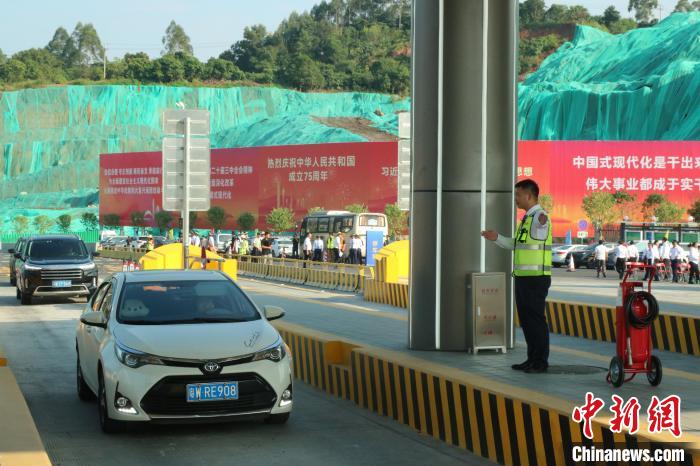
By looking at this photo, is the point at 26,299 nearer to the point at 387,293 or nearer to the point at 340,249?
the point at 387,293

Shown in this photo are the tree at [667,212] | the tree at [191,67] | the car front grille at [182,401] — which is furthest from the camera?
the tree at [191,67]

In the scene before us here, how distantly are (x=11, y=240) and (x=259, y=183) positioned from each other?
34200 millimetres

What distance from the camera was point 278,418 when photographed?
31.0ft

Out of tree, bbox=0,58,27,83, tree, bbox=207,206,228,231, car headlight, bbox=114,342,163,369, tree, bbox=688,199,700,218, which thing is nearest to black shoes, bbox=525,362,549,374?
car headlight, bbox=114,342,163,369

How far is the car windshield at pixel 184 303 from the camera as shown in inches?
387

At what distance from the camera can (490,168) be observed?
41.2 feet

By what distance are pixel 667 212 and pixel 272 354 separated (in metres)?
67.1

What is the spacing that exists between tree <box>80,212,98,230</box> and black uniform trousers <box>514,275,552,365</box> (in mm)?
109883

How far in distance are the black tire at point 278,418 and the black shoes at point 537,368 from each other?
2386mm

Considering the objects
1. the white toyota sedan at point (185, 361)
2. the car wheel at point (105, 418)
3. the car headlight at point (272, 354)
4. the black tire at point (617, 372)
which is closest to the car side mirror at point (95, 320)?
the white toyota sedan at point (185, 361)

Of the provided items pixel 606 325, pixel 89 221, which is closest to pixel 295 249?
pixel 606 325

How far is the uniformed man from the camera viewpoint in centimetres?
1023

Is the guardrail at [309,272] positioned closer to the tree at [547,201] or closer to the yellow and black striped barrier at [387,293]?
the yellow and black striped barrier at [387,293]

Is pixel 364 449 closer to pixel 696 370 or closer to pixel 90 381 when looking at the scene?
pixel 90 381
